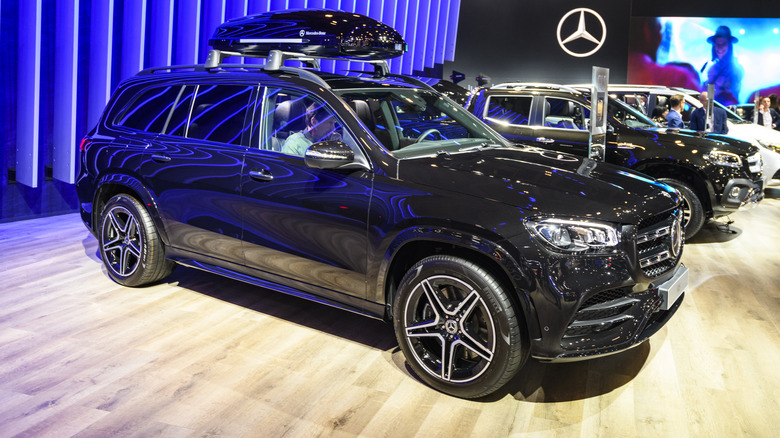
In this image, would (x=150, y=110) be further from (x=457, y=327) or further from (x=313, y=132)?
(x=457, y=327)

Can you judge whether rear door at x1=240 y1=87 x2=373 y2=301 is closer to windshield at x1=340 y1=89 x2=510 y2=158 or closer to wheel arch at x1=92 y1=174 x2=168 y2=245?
windshield at x1=340 y1=89 x2=510 y2=158

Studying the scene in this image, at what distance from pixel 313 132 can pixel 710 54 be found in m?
16.9

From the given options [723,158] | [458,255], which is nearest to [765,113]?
[723,158]

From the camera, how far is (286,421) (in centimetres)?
302

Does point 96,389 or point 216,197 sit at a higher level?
point 216,197

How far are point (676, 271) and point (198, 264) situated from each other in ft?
9.71

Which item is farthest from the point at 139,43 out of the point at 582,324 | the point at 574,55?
the point at 574,55

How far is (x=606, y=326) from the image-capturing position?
3.01 meters

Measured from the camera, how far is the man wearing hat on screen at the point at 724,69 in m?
17.3

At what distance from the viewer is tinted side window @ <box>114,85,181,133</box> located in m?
4.52

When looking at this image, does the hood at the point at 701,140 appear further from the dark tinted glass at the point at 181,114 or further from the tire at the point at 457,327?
the dark tinted glass at the point at 181,114

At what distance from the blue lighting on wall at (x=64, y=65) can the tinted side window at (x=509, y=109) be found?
12.2ft

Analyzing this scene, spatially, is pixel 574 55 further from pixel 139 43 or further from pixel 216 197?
pixel 216 197

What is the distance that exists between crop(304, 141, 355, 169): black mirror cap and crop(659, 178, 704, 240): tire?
460 centimetres
